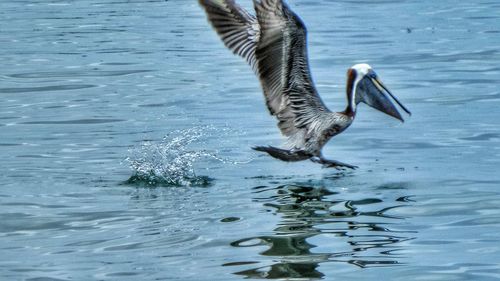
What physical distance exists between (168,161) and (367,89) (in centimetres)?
181

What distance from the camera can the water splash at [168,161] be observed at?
11.0m

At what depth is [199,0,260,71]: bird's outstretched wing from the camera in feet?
39.1

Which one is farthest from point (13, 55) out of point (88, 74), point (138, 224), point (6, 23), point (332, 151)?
point (138, 224)

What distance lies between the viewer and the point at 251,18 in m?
12.0

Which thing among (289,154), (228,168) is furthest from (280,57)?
(228,168)

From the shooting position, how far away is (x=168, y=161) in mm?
11523

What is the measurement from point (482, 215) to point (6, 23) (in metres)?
14.3

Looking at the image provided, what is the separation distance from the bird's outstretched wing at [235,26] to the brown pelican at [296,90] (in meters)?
0.34

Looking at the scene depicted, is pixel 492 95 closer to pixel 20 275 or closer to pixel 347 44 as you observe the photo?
pixel 347 44

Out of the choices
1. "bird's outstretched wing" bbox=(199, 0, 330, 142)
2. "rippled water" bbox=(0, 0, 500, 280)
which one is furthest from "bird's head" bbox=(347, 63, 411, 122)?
"rippled water" bbox=(0, 0, 500, 280)

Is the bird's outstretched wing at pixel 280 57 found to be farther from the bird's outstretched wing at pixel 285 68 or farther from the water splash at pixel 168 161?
the water splash at pixel 168 161

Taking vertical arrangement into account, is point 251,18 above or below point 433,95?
above

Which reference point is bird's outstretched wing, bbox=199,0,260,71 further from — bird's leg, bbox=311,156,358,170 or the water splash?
bird's leg, bbox=311,156,358,170

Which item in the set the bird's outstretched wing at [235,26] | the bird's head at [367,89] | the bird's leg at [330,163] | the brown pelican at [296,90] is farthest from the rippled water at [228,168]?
the bird's outstretched wing at [235,26]
